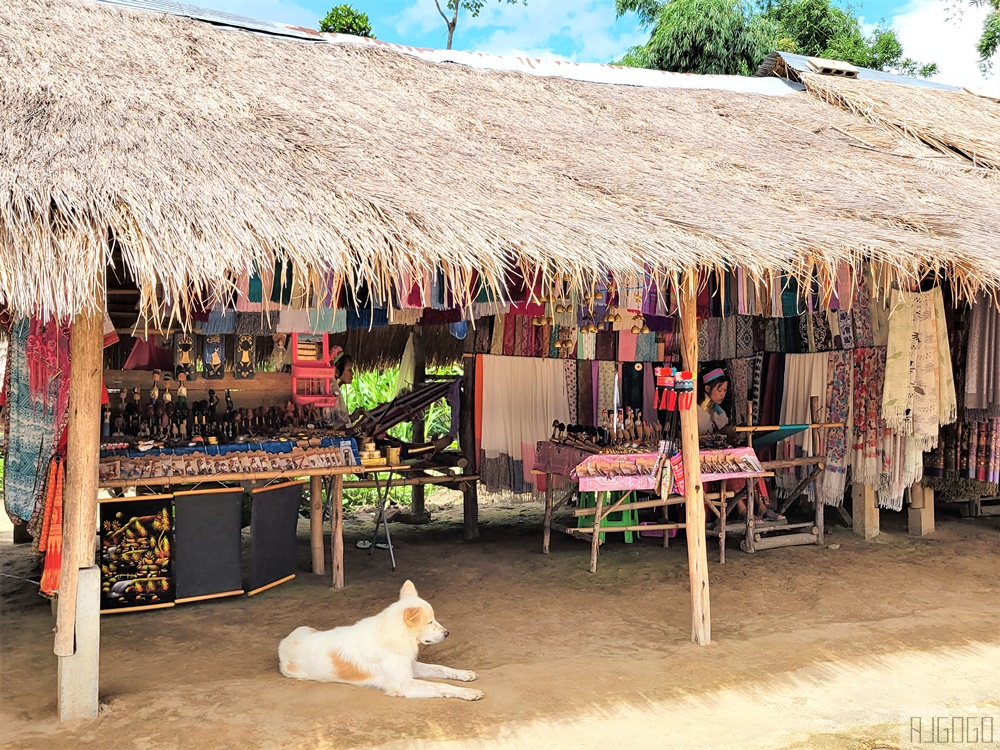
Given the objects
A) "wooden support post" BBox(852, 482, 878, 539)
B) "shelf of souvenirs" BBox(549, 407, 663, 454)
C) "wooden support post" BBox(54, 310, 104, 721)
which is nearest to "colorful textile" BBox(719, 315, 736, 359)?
"shelf of souvenirs" BBox(549, 407, 663, 454)

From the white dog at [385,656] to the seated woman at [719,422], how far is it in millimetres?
3466

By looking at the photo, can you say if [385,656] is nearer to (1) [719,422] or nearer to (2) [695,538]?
(2) [695,538]

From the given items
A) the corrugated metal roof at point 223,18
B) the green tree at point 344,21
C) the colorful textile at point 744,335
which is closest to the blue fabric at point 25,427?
the corrugated metal roof at point 223,18

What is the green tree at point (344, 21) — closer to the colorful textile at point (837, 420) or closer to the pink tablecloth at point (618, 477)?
the colorful textile at point (837, 420)

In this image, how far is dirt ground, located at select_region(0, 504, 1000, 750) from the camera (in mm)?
4094

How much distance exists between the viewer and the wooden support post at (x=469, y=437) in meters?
7.86

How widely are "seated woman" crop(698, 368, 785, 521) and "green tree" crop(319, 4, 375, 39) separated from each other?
401 inches

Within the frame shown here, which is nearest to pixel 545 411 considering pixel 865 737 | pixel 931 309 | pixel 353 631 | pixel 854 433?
pixel 854 433

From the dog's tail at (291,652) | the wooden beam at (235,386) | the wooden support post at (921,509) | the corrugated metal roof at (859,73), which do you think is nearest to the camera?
the dog's tail at (291,652)

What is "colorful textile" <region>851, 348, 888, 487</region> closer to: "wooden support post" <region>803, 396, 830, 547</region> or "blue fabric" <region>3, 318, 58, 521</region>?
"wooden support post" <region>803, 396, 830, 547</region>

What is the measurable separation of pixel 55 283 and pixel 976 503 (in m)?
7.70

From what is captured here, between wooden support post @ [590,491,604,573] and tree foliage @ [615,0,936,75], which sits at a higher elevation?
tree foliage @ [615,0,936,75]

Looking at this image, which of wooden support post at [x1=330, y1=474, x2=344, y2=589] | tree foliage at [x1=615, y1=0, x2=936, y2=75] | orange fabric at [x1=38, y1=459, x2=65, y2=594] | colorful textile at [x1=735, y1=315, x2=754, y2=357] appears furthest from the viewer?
tree foliage at [x1=615, y1=0, x2=936, y2=75]

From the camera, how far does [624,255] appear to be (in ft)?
15.4
